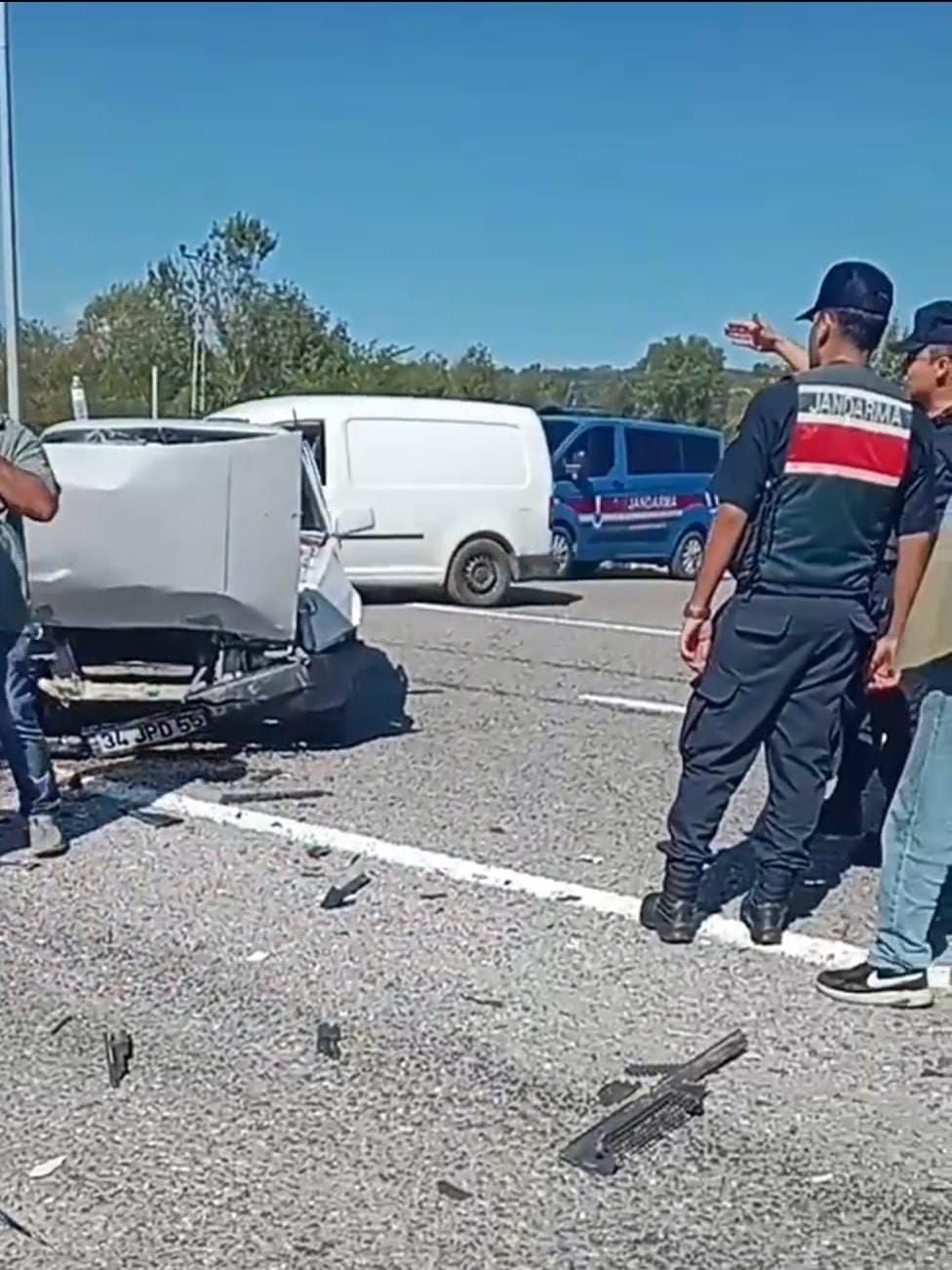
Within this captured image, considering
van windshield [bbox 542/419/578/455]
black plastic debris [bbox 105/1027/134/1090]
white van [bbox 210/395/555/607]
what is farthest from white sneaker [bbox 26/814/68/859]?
van windshield [bbox 542/419/578/455]

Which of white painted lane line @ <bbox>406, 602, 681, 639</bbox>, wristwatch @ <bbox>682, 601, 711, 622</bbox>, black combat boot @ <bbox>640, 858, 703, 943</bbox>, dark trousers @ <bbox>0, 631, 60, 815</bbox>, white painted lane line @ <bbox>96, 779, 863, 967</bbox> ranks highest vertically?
wristwatch @ <bbox>682, 601, 711, 622</bbox>

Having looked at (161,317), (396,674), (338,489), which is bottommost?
(396,674)

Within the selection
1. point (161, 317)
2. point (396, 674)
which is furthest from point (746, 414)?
point (161, 317)

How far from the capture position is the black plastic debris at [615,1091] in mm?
3826

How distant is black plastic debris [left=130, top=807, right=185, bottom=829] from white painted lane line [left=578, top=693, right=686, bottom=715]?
12.0 ft

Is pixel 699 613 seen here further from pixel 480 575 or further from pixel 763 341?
pixel 480 575

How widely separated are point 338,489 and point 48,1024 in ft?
36.2

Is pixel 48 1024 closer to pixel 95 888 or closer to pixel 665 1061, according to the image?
pixel 95 888

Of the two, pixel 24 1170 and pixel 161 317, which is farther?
pixel 161 317

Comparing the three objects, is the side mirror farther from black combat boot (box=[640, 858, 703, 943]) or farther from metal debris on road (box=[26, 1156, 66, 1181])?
metal debris on road (box=[26, 1156, 66, 1181])

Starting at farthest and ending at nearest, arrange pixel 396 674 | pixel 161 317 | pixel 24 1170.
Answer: pixel 161 317 → pixel 396 674 → pixel 24 1170

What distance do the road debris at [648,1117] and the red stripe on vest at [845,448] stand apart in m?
1.60

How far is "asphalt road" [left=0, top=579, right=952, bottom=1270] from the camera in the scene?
323 centimetres

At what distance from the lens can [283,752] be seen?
7828 millimetres
